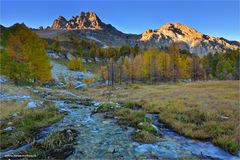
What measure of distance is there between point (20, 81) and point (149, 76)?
42.0 m

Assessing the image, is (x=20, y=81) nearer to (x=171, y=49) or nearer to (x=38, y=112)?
(x=38, y=112)

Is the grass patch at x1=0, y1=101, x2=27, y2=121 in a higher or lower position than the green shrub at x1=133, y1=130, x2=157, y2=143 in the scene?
higher

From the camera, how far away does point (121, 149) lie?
28.5ft

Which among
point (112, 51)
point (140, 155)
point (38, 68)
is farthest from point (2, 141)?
point (112, 51)

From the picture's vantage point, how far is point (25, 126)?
38.9 feet

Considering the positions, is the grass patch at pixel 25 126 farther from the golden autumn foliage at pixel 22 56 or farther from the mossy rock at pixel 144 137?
the golden autumn foliage at pixel 22 56

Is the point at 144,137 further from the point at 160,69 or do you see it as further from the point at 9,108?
the point at 160,69

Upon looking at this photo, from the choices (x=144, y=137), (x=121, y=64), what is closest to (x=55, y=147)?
(x=144, y=137)

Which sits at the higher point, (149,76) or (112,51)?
(112,51)

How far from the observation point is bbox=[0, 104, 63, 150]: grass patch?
9.65 meters

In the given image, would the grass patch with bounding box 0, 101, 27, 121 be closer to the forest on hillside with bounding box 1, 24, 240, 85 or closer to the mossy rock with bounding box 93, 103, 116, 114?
the mossy rock with bounding box 93, 103, 116, 114

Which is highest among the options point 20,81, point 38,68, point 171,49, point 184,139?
point 171,49

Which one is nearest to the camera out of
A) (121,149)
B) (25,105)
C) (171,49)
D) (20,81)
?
(121,149)

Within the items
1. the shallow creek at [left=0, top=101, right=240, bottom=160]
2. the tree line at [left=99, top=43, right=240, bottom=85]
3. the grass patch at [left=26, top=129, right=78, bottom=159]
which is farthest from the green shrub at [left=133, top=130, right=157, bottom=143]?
the tree line at [left=99, top=43, right=240, bottom=85]
